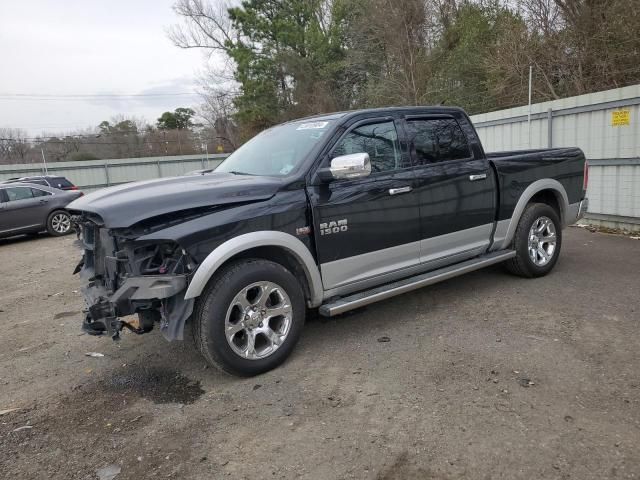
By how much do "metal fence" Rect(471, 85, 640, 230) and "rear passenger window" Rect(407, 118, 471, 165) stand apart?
441 cm

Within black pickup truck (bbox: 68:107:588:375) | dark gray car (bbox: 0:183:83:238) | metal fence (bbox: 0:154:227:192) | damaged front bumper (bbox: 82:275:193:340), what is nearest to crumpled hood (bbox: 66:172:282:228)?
black pickup truck (bbox: 68:107:588:375)

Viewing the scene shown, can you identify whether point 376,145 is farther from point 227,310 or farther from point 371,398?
point 371,398

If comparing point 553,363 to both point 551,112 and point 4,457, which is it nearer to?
point 4,457

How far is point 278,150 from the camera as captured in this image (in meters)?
4.40

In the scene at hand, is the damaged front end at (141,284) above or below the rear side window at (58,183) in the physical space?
below

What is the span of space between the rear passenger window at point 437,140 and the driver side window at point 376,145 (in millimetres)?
233

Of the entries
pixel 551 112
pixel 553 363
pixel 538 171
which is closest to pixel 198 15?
pixel 551 112

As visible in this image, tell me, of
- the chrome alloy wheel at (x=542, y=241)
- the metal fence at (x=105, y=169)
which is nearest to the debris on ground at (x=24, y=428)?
the chrome alloy wheel at (x=542, y=241)

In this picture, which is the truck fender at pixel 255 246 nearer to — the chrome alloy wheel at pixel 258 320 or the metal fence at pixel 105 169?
the chrome alloy wheel at pixel 258 320

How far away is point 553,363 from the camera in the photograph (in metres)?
3.54

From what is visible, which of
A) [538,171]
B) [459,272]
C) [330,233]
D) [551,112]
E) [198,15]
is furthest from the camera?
[198,15]

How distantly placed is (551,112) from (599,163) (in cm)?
142

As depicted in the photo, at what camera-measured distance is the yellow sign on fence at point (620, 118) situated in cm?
768

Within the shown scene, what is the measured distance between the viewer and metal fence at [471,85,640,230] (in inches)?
303
